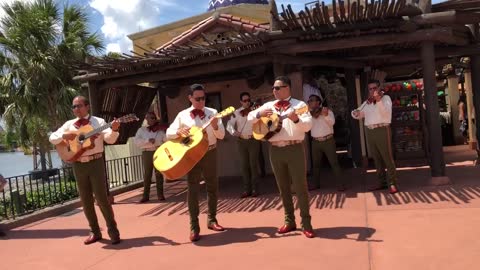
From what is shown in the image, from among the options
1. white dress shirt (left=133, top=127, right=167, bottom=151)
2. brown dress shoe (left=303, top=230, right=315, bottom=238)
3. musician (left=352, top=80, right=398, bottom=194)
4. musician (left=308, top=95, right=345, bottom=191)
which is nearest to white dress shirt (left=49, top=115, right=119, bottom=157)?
brown dress shoe (left=303, top=230, right=315, bottom=238)

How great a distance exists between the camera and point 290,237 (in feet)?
17.0

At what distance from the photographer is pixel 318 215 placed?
6172 mm

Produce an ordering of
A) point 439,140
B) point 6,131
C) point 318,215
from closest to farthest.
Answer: point 318,215 → point 439,140 → point 6,131

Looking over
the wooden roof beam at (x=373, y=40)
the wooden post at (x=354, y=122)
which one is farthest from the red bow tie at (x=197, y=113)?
the wooden post at (x=354, y=122)

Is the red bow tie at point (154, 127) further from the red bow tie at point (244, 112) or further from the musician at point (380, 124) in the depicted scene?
the musician at point (380, 124)

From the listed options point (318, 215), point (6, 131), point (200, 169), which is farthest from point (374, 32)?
point (6, 131)

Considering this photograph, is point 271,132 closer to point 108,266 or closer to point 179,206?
point 108,266

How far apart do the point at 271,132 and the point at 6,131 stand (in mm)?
12871

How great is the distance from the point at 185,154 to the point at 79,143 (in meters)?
1.30

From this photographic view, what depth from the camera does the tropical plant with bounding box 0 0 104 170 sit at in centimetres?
1330

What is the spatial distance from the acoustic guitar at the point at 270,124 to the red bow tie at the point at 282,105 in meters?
0.12

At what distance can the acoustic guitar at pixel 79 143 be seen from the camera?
538 cm

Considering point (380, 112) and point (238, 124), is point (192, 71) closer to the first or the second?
point (238, 124)

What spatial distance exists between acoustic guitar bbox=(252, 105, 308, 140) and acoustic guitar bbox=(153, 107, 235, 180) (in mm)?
397
